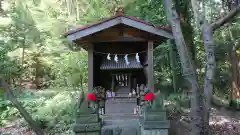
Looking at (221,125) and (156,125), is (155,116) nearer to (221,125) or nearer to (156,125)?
(156,125)

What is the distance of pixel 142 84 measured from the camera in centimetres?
775

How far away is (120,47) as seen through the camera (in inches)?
324

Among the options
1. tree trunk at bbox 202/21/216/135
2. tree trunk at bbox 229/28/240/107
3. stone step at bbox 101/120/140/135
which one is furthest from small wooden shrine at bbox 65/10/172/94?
tree trunk at bbox 229/28/240/107

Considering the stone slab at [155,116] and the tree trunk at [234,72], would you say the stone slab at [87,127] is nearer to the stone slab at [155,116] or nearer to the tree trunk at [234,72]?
the stone slab at [155,116]

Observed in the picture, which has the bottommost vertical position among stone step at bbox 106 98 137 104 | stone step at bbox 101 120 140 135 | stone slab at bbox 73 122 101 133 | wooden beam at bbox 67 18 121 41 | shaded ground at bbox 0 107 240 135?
shaded ground at bbox 0 107 240 135

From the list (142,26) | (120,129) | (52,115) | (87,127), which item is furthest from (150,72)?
(52,115)

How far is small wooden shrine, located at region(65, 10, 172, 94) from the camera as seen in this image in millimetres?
6465

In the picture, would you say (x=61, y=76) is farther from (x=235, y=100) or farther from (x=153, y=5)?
(x=235, y=100)

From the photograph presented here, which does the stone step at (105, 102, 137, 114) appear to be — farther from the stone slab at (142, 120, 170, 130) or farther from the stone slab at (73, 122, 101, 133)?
the stone slab at (142, 120, 170, 130)

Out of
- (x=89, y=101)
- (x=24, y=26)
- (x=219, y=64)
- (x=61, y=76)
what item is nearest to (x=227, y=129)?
(x=89, y=101)

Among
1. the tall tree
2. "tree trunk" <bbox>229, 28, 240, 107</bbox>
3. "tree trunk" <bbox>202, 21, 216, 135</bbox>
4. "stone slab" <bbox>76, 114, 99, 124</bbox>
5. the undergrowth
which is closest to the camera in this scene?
the tall tree

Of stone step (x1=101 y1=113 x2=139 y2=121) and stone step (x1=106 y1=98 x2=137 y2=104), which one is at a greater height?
stone step (x1=106 y1=98 x2=137 y2=104)

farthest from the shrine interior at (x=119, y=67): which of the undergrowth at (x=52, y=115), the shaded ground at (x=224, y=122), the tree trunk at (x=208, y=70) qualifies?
the shaded ground at (x=224, y=122)

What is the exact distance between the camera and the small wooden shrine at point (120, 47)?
646cm
